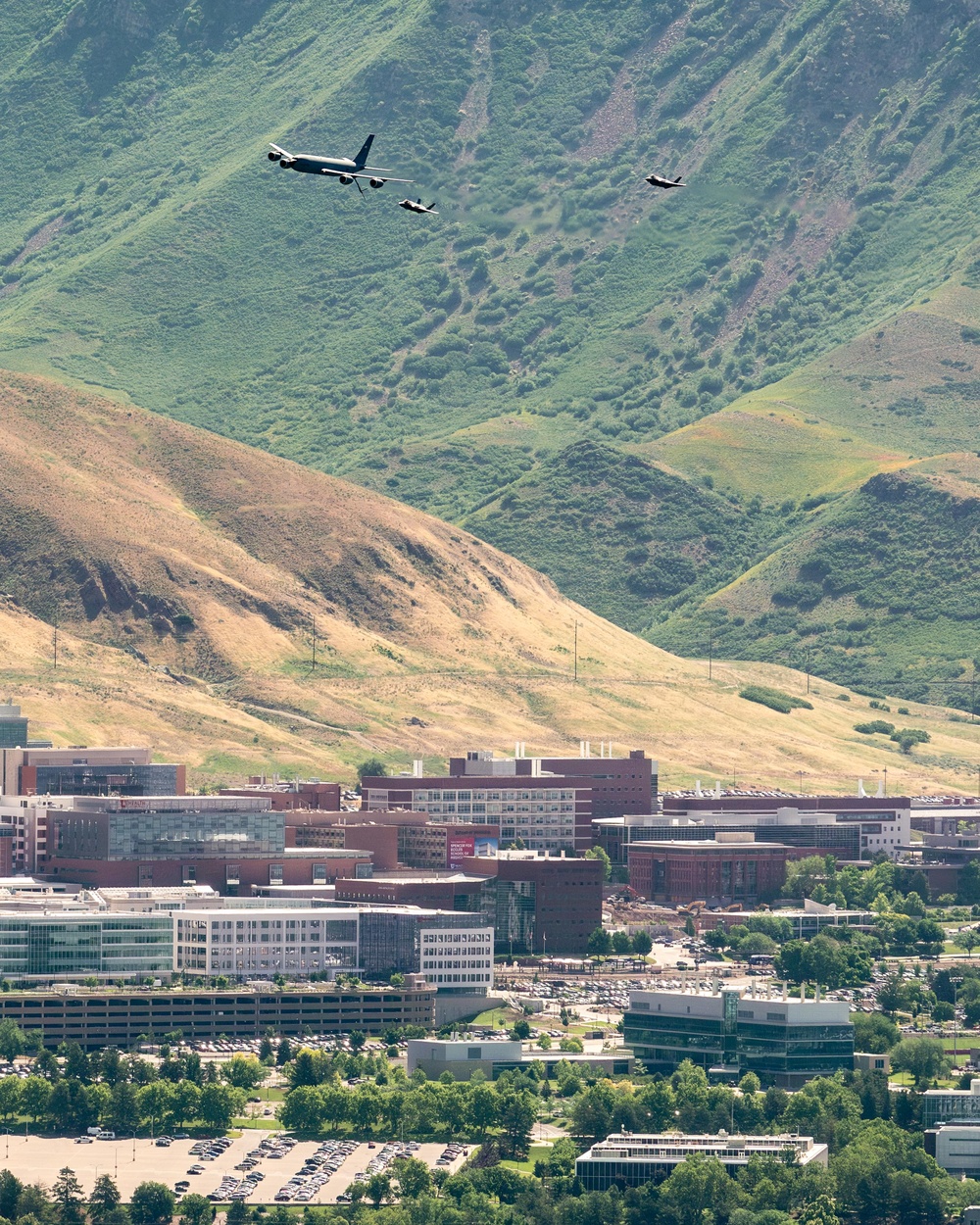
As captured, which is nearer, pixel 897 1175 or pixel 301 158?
pixel 301 158

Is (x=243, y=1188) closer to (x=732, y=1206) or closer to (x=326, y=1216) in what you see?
(x=326, y=1216)

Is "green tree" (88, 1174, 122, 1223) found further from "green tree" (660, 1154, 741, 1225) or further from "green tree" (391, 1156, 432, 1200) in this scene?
"green tree" (660, 1154, 741, 1225)

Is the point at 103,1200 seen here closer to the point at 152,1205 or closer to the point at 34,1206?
the point at 152,1205

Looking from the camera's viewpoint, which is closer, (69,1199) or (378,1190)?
(69,1199)

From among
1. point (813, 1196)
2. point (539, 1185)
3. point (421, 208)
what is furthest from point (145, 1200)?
point (421, 208)

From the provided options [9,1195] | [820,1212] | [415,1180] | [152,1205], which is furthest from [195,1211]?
[820,1212]

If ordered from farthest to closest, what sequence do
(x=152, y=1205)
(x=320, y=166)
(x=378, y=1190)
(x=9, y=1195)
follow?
(x=378, y=1190) < (x=9, y=1195) < (x=152, y=1205) < (x=320, y=166)

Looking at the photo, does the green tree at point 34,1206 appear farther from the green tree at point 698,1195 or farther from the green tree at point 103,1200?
the green tree at point 698,1195
